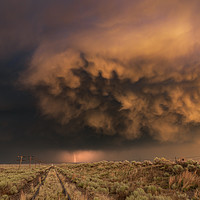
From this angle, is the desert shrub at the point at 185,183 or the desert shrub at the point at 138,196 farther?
the desert shrub at the point at 185,183

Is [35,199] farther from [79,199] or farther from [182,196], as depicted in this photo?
→ [182,196]

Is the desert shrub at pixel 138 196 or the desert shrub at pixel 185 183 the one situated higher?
the desert shrub at pixel 185 183

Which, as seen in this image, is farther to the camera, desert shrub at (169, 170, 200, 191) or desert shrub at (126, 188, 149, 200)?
desert shrub at (169, 170, 200, 191)

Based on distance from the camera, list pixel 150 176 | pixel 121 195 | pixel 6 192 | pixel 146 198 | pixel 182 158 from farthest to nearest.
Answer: pixel 182 158 < pixel 150 176 < pixel 6 192 < pixel 121 195 < pixel 146 198

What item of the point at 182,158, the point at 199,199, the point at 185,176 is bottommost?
the point at 199,199

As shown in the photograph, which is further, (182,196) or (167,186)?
(167,186)

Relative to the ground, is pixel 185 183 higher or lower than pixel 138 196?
higher

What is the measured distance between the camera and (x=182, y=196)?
37.6ft

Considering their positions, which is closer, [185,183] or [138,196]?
[138,196]

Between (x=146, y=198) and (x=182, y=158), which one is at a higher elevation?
(x=182, y=158)

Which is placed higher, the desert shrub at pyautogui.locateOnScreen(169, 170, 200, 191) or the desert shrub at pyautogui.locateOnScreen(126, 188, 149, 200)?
the desert shrub at pyautogui.locateOnScreen(169, 170, 200, 191)

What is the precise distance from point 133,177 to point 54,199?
43.1ft

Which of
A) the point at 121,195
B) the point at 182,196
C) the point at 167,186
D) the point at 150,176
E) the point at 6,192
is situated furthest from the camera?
the point at 150,176

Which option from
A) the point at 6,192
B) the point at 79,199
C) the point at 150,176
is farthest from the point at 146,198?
the point at 6,192
